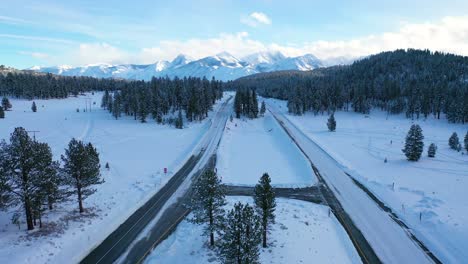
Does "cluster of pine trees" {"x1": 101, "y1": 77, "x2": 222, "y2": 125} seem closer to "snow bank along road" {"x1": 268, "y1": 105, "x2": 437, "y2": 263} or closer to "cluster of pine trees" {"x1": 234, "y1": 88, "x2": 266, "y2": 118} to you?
"cluster of pine trees" {"x1": 234, "y1": 88, "x2": 266, "y2": 118}

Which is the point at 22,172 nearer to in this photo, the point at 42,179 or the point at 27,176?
the point at 27,176

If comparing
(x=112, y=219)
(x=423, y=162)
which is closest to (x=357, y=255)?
(x=112, y=219)

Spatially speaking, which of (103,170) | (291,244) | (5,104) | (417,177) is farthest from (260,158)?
(5,104)

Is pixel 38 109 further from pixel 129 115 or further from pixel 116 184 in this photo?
pixel 116 184

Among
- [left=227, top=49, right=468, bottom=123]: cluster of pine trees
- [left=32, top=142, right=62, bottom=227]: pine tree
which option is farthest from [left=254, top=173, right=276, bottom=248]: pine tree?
[left=227, top=49, right=468, bottom=123]: cluster of pine trees

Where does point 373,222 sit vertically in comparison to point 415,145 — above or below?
below

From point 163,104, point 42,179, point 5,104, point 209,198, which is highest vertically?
point 163,104

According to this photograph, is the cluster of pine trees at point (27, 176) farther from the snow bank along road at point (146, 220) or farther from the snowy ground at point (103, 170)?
the snow bank along road at point (146, 220)

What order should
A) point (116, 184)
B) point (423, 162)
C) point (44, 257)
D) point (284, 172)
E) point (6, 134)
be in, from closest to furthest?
point (44, 257) → point (116, 184) → point (284, 172) → point (423, 162) → point (6, 134)
